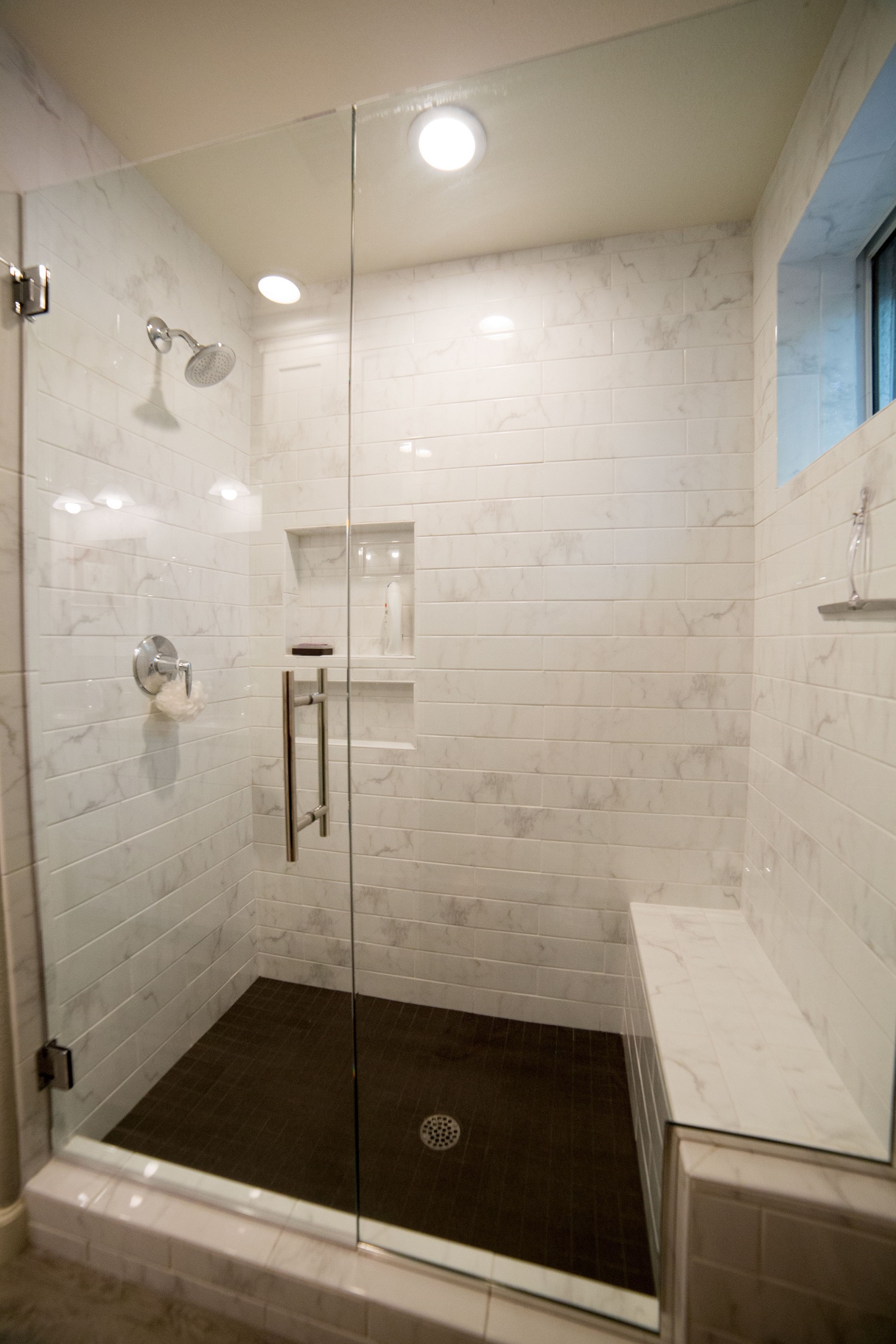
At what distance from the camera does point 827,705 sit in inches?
44.0

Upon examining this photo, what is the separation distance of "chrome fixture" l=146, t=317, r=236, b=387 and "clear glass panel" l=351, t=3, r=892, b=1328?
11.6 inches

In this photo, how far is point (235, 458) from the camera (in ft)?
3.70

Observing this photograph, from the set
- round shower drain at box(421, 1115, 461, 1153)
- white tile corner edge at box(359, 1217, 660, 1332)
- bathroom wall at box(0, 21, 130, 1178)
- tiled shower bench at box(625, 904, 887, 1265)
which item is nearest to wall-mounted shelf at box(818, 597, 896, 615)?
tiled shower bench at box(625, 904, 887, 1265)

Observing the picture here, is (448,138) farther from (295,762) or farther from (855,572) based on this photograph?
(295,762)

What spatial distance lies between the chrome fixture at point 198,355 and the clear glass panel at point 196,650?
0.03 feet

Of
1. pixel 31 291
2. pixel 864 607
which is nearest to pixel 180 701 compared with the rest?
pixel 31 291

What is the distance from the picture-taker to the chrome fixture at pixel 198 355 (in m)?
1.14

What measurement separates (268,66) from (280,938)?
202 centimetres

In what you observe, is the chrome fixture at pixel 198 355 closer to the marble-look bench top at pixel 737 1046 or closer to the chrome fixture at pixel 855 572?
the chrome fixture at pixel 855 572

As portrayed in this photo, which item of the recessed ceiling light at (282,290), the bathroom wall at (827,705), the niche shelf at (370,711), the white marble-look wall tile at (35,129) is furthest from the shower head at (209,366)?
the bathroom wall at (827,705)

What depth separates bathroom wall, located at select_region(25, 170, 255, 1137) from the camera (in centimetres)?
117

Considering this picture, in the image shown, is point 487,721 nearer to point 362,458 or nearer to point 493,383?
point 362,458

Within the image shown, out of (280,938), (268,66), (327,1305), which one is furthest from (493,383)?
(327,1305)

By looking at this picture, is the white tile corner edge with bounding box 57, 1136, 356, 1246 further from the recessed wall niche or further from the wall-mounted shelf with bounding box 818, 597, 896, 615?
the wall-mounted shelf with bounding box 818, 597, 896, 615
